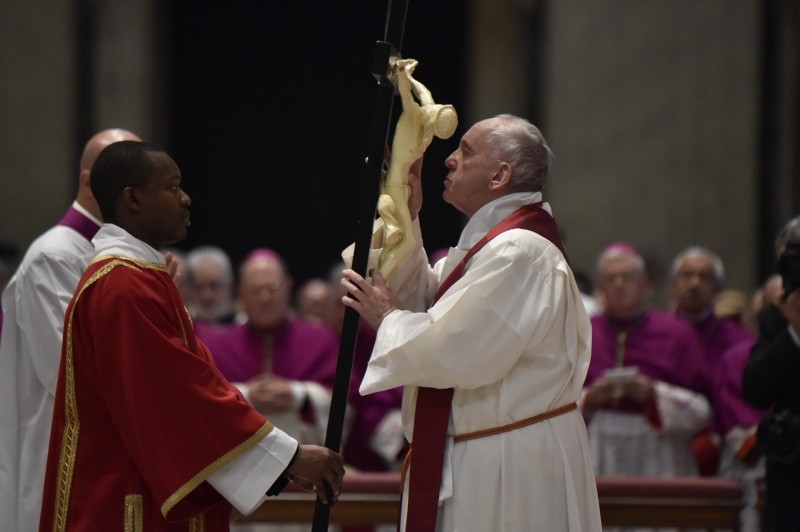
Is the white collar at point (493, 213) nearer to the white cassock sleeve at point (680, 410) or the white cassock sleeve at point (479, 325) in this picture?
the white cassock sleeve at point (479, 325)

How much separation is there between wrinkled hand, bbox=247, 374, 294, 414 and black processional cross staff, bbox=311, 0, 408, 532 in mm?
3026

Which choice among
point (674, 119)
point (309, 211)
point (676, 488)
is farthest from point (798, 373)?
point (309, 211)

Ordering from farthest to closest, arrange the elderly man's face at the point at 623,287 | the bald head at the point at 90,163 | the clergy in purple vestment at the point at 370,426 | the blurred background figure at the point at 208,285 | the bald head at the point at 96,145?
the blurred background figure at the point at 208,285 < the elderly man's face at the point at 623,287 < the clergy in purple vestment at the point at 370,426 < the bald head at the point at 96,145 < the bald head at the point at 90,163

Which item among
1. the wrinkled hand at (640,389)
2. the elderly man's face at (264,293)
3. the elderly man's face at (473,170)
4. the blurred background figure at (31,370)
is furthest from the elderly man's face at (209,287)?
the elderly man's face at (473,170)

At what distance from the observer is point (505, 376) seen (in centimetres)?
437

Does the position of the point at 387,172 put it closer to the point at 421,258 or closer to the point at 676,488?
the point at 421,258

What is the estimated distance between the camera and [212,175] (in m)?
13.1

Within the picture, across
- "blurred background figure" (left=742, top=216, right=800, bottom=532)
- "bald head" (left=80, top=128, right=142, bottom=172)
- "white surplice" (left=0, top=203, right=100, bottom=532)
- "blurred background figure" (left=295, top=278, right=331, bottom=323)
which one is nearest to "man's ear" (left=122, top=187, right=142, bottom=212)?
"white surplice" (left=0, top=203, right=100, bottom=532)

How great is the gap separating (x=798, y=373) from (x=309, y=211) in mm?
8511

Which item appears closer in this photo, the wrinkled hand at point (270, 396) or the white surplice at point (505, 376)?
the white surplice at point (505, 376)

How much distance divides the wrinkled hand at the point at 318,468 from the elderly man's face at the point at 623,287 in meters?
3.91

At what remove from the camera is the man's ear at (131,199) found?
4.29m

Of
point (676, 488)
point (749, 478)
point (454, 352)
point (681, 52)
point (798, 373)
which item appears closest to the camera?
point (454, 352)

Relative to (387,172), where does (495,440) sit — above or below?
below
